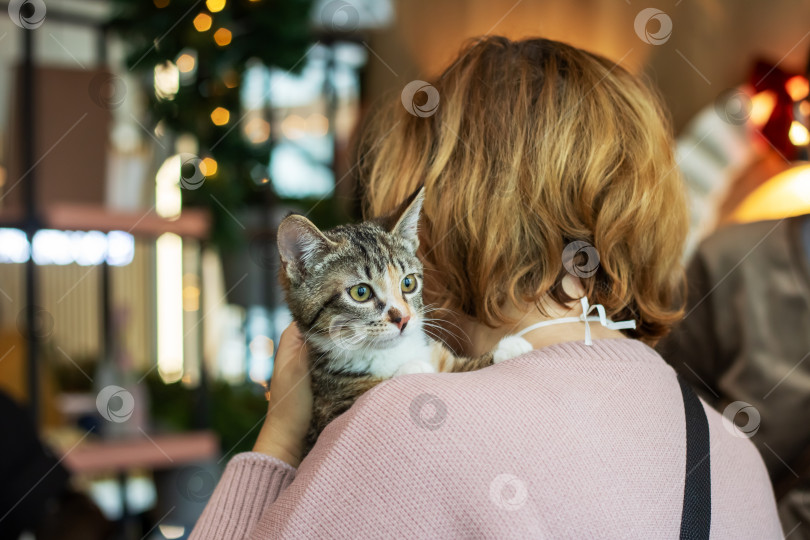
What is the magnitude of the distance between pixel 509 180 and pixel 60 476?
59.3 inches

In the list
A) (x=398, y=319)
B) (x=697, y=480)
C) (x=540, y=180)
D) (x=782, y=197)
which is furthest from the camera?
(x=782, y=197)

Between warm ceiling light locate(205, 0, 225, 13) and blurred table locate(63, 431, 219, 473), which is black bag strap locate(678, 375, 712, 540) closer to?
blurred table locate(63, 431, 219, 473)

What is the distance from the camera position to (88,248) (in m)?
2.87

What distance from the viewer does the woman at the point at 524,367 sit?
76 centimetres

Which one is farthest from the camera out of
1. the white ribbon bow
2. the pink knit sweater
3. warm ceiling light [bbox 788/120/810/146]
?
warm ceiling light [bbox 788/120/810/146]

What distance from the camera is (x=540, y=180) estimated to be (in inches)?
39.6

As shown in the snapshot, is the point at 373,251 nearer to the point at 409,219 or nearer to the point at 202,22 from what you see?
the point at 409,219

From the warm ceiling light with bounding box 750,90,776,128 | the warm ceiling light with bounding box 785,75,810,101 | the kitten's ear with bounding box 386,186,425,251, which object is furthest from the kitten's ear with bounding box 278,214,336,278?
the warm ceiling light with bounding box 750,90,776,128

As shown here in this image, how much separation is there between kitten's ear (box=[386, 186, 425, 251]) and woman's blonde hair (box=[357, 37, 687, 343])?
2 cm

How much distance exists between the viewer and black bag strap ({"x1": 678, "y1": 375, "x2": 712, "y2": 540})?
84cm

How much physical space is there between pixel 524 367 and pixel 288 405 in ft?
1.48

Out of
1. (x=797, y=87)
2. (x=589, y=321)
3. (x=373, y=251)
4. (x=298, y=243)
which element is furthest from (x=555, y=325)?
(x=797, y=87)

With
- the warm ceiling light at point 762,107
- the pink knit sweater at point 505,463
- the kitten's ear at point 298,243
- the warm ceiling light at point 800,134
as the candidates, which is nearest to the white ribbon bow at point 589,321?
the pink knit sweater at point 505,463

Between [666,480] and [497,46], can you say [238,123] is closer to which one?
[497,46]
